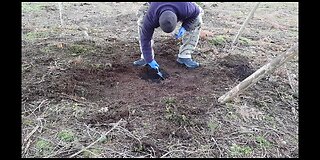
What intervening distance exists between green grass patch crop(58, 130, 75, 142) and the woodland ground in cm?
2

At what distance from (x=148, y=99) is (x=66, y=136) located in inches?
34.2

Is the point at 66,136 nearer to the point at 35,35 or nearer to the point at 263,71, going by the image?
the point at 263,71

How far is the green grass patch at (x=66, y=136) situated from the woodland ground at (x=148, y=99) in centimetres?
2

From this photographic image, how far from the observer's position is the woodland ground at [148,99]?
8.15 feet

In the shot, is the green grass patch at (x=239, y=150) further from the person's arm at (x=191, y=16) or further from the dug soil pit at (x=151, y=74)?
the person's arm at (x=191, y=16)

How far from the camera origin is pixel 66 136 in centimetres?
251

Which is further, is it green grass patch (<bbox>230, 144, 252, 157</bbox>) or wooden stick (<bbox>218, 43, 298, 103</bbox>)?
wooden stick (<bbox>218, 43, 298, 103</bbox>)

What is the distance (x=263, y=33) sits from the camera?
17.2ft

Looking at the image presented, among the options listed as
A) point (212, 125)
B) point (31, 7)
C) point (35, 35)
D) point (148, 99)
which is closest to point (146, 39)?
point (148, 99)

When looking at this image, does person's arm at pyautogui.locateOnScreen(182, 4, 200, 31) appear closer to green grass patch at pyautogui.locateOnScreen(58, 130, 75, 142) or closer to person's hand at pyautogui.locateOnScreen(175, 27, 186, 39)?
person's hand at pyautogui.locateOnScreen(175, 27, 186, 39)

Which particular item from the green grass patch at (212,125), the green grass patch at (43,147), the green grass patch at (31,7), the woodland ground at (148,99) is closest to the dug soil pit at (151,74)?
the woodland ground at (148,99)

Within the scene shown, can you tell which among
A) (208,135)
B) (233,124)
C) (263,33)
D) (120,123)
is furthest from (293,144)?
(263,33)

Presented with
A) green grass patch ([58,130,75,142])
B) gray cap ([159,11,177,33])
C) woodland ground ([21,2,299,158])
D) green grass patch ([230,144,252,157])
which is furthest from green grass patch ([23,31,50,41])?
green grass patch ([230,144,252,157])

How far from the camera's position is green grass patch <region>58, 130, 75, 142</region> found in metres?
2.48
